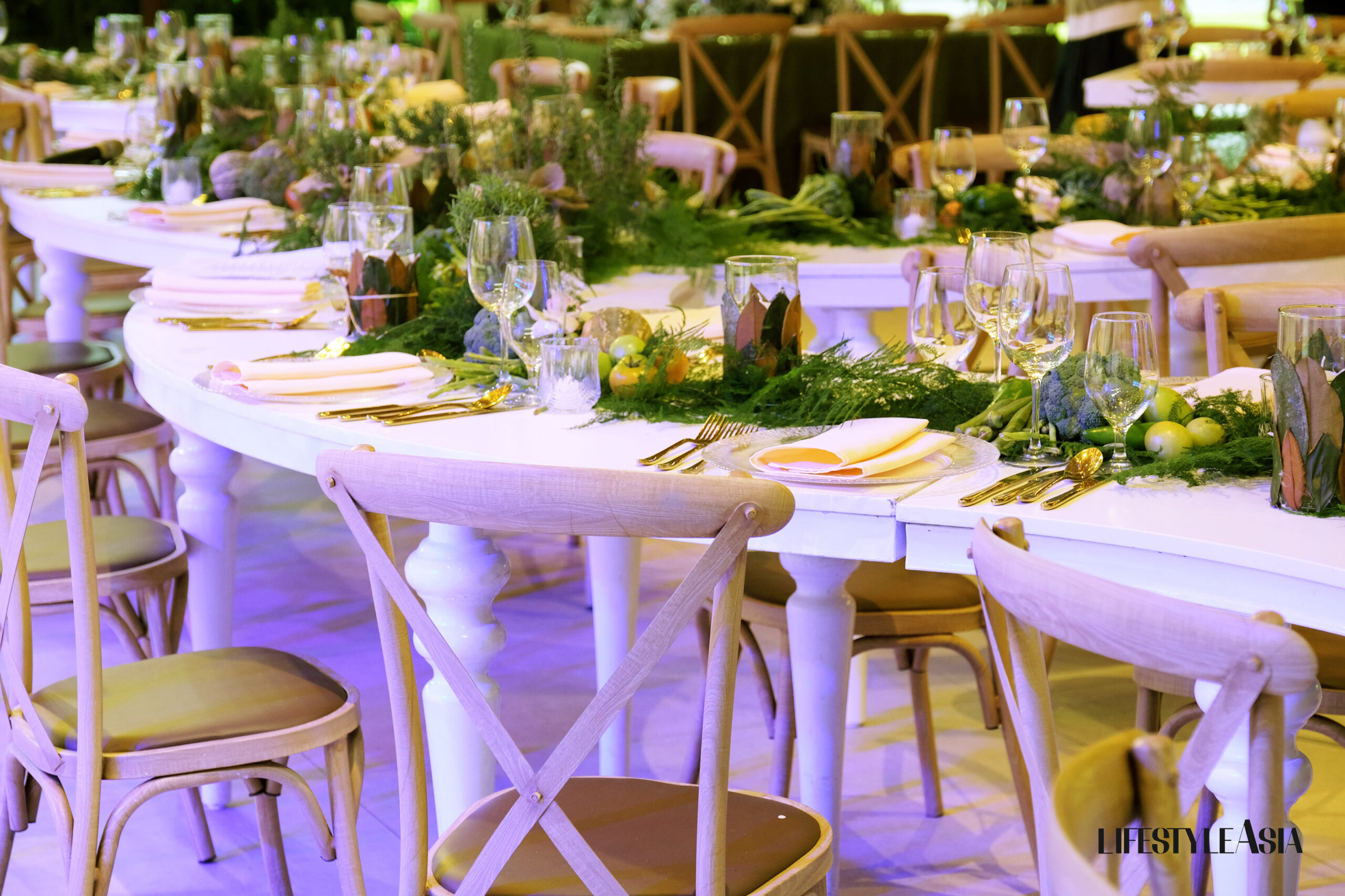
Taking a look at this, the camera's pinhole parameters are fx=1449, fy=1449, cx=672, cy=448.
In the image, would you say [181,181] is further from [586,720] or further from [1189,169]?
[586,720]

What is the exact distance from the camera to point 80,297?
354cm

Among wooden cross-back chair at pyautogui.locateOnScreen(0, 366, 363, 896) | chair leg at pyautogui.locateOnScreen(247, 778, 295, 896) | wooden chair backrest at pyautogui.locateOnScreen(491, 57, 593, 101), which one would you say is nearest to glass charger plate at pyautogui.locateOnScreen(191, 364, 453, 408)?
wooden cross-back chair at pyautogui.locateOnScreen(0, 366, 363, 896)

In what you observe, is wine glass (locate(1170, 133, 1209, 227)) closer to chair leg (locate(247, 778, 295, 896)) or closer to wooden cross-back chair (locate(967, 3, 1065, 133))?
chair leg (locate(247, 778, 295, 896))

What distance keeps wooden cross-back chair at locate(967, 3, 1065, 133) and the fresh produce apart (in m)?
5.64

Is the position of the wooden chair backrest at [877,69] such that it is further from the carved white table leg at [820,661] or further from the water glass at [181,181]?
the carved white table leg at [820,661]

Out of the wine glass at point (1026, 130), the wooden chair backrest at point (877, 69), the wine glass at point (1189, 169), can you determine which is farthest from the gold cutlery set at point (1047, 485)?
the wooden chair backrest at point (877, 69)

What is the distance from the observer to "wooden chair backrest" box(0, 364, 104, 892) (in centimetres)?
150

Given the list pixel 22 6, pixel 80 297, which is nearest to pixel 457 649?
pixel 80 297

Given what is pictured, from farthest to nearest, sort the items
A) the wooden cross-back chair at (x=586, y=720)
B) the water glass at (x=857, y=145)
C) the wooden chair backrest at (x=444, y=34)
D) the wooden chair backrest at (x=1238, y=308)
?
1. the wooden chair backrest at (x=444, y=34)
2. the water glass at (x=857, y=145)
3. the wooden chair backrest at (x=1238, y=308)
4. the wooden cross-back chair at (x=586, y=720)

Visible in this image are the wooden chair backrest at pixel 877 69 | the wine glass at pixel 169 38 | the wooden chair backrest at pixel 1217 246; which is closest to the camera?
the wooden chair backrest at pixel 1217 246

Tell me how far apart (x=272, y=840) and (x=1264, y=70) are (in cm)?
383

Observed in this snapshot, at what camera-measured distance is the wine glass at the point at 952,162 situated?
2992 mm

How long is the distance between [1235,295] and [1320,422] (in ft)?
2.64

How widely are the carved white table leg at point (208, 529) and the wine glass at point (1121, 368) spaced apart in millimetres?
1256
